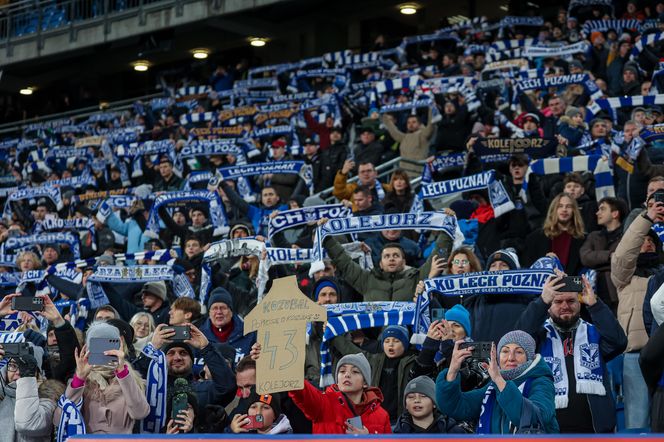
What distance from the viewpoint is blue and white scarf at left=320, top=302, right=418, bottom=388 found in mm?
7910

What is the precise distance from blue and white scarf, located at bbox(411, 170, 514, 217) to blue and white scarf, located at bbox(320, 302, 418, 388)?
8.84ft

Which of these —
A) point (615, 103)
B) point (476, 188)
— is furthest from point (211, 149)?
point (476, 188)

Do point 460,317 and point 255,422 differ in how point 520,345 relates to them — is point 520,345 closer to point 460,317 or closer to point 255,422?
point 460,317

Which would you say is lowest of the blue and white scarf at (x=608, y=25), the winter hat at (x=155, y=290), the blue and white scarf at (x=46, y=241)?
the winter hat at (x=155, y=290)

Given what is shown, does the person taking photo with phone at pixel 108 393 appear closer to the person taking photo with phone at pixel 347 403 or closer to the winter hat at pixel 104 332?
the winter hat at pixel 104 332

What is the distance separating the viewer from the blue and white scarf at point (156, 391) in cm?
669

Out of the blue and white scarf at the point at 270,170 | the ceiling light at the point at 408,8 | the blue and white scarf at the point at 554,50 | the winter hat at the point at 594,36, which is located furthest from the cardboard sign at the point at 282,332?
the ceiling light at the point at 408,8

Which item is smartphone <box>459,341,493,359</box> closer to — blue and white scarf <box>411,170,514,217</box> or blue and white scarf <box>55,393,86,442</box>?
blue and white scarf <box>55,393,86,442</box>

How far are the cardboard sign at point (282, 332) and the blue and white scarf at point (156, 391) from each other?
719mm

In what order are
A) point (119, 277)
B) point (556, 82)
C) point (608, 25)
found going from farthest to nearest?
point (608, 25) < point (556, 82) < point (119, 277)

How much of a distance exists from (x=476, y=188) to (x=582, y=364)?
14.7 ft

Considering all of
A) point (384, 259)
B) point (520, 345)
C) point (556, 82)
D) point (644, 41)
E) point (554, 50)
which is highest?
point (554, 50)

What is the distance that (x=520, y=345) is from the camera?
6.36 m

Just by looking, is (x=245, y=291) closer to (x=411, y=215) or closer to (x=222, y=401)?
(x=411, y=215)
